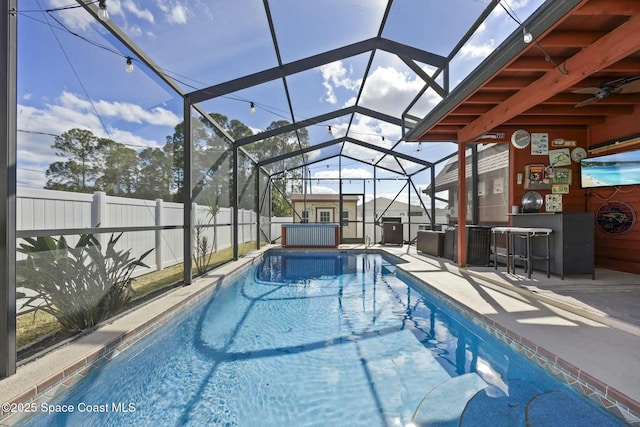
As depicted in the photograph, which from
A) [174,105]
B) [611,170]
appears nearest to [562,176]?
[611,170]

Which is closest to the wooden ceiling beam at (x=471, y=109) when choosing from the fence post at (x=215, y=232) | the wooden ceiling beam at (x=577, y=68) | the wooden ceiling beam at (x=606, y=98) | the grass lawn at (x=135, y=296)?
the wooden ceiling beam at (x=577, y=68)

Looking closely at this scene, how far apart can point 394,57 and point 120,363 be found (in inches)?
212

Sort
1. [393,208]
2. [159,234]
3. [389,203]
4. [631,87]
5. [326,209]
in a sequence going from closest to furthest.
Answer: [631,87] < [159,234] < [389,203] < [393,208] < [326,209]

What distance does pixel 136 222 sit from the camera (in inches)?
141

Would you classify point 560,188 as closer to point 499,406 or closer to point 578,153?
point 578,153

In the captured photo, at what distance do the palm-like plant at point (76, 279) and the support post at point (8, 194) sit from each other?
0.90 ft

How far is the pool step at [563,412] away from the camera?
165 centimetres

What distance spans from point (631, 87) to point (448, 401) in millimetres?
4242

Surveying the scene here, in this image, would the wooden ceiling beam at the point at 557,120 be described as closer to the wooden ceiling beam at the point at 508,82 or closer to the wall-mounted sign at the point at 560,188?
the wall-mounted sign at the point at 560,188

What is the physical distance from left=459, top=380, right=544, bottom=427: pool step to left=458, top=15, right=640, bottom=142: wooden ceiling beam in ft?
8.95

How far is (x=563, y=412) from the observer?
175 centimetres

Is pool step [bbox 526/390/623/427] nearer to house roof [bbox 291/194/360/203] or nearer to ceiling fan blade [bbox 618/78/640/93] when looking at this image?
ceiling fan blade [bbox 618/78/640/93]

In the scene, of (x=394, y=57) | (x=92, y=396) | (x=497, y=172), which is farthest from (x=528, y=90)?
(x=92, y=396)

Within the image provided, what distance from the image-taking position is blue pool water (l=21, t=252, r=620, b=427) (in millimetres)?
1838
